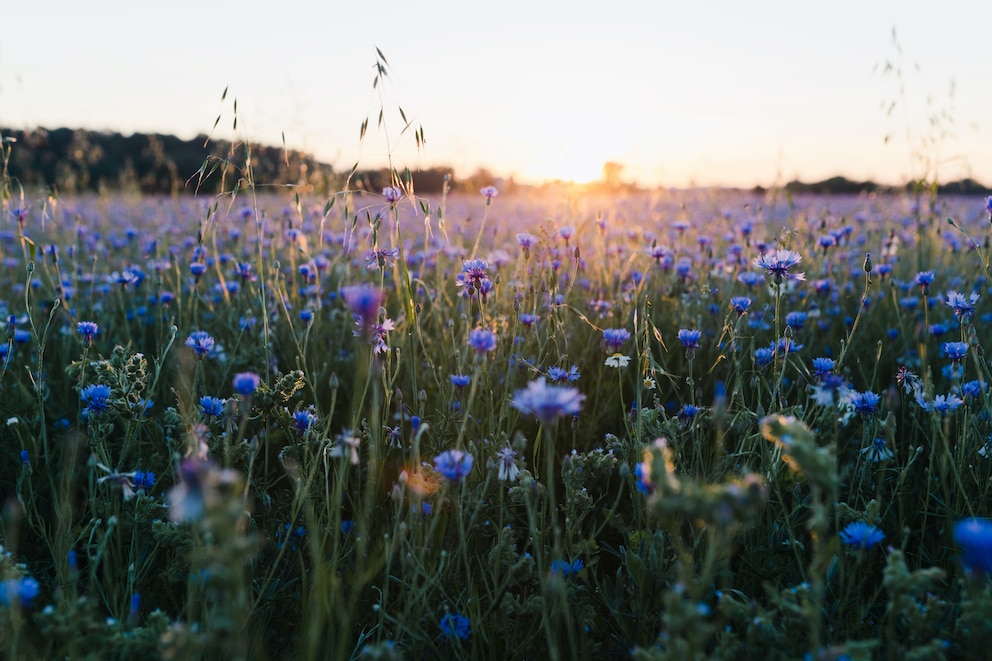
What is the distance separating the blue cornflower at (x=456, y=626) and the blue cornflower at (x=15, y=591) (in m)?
0.70

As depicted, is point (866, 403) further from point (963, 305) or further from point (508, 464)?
point (508, 464)

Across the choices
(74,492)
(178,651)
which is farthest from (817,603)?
(74,492)

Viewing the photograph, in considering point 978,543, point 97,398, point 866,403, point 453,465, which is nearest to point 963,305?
point 866,403

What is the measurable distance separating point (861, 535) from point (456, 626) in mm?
805

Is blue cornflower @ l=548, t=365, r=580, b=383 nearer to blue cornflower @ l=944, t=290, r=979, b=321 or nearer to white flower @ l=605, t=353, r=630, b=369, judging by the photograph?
white flower @ l=605, t=353, r=630, b=369

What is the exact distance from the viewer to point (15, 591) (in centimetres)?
101

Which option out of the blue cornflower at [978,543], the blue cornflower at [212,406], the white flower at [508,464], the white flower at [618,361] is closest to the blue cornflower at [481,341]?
the white flower at [508,464]

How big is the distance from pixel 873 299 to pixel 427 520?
2.53 m

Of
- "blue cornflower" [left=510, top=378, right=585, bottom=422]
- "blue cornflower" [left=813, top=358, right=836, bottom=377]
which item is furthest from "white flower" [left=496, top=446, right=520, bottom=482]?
"blue cornflower" [left=813, top=358, right=836, bottom=377]

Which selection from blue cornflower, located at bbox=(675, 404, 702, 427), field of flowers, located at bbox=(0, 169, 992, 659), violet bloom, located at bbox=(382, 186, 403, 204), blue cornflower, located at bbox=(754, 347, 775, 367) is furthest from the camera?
violet bloom, located at bbox=(382, 186, 403, 204)

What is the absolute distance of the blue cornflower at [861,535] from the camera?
4.24 ft

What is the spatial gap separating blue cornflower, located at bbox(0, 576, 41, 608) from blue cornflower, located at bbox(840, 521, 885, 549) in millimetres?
1395

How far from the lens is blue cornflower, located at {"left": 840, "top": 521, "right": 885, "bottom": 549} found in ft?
4.24

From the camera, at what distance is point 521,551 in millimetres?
1754
